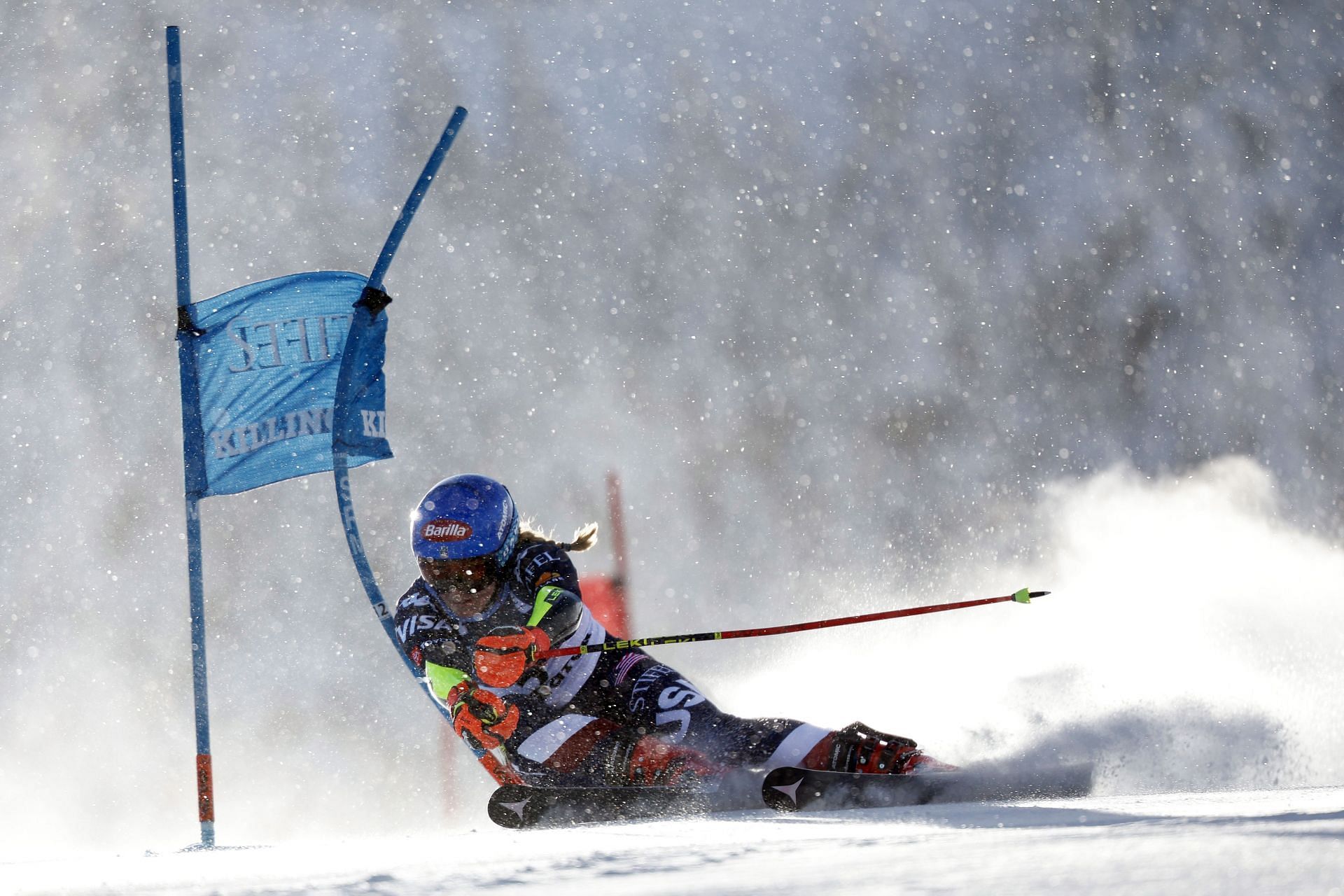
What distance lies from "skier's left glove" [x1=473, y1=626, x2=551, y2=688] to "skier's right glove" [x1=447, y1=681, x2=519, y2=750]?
17cm

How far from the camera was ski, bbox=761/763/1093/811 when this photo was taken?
3873 mm

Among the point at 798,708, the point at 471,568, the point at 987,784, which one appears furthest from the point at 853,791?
the point at 798,708

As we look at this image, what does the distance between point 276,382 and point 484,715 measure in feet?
7.47

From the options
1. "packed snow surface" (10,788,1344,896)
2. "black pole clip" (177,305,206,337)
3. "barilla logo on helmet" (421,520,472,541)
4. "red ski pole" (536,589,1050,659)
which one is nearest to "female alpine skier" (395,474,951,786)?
"barilla logo on helmet" (421,520,472,541)

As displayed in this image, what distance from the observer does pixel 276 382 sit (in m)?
5.92

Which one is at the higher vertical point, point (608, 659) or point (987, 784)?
point (608, 659)

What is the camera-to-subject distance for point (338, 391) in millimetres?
5949

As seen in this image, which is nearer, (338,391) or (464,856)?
(464,856)

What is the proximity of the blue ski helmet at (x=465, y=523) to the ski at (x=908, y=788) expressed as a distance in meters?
1.50

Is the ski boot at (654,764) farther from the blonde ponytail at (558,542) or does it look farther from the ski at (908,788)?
the blonde ponytail at (558,542)

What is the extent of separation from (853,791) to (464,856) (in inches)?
72.7

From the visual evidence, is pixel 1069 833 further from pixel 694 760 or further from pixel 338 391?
pixel 338 391

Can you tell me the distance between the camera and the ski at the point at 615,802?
13.5ft

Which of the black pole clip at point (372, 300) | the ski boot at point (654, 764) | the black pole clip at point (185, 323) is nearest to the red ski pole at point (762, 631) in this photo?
the ski boot at point (654, 764)
